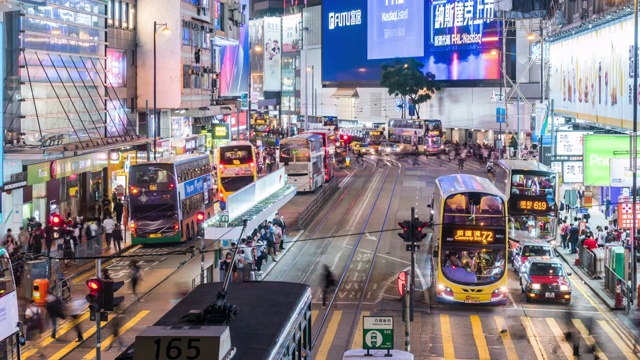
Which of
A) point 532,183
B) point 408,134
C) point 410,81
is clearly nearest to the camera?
point 532,183

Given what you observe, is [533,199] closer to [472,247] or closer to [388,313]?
[472,247]

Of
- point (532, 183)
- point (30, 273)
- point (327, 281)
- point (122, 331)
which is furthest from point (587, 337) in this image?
point (532, 183)

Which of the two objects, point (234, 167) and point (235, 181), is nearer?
point (235, 181)

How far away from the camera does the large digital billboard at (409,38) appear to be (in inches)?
4031

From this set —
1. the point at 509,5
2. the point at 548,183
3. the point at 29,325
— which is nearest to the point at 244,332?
the point at 29,325

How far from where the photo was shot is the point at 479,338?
25.8m

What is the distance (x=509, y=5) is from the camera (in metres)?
78.9

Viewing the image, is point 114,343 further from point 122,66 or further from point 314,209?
point 122,66

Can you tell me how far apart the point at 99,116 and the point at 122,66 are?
7192mm

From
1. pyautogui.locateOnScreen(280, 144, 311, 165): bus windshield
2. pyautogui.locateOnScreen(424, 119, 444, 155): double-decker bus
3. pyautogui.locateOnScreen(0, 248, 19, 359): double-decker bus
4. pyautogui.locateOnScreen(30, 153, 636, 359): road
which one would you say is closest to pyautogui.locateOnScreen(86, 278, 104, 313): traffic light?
pyautogui.locateOnScreen(0, 248, 19, 359): double-decker bus

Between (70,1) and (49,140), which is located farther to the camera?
(70,1)

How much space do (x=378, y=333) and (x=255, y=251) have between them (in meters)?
16.8

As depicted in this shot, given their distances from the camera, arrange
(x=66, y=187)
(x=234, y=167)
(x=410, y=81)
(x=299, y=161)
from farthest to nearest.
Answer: (x=410, y=81) → (x=299, y=161) → (x=234, y=167) → (x=66, y=187)

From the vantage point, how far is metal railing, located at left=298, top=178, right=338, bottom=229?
4762 cm
